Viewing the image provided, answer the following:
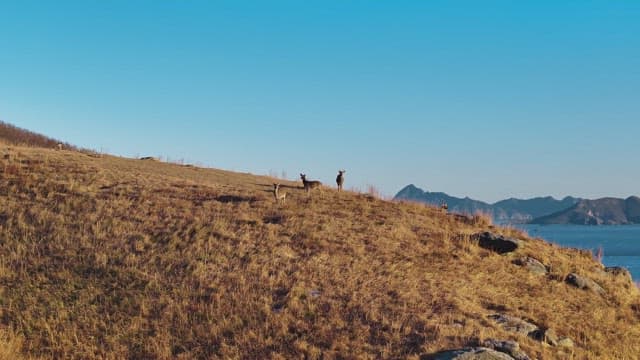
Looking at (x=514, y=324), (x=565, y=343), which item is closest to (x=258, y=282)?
(x=514, y=324)

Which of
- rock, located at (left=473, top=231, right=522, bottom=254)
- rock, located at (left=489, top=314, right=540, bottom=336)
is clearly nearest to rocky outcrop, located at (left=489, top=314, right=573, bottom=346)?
rock, located at (left=489, top=314, right=540, bottom=336)

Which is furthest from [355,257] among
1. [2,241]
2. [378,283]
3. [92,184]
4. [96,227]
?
[92,184]

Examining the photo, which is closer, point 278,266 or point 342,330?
point 342,330

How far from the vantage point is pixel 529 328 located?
44.9 feet

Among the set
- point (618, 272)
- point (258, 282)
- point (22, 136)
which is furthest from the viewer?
point (22, 136)

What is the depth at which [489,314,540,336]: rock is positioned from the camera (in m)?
13.5

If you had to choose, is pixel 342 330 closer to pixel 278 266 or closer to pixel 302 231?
pixel 278 266

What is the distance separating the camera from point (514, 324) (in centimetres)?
1373

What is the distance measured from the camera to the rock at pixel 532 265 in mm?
18453

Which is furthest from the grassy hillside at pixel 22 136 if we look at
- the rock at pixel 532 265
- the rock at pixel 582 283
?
the rock at pixel 582 283

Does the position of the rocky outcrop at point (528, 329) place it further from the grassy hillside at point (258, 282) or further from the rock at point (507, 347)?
the rock at point (507, 347)

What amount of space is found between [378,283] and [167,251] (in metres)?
6.32

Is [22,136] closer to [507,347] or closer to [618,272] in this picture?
[618,272]

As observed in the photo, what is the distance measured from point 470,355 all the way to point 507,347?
4.26ft
